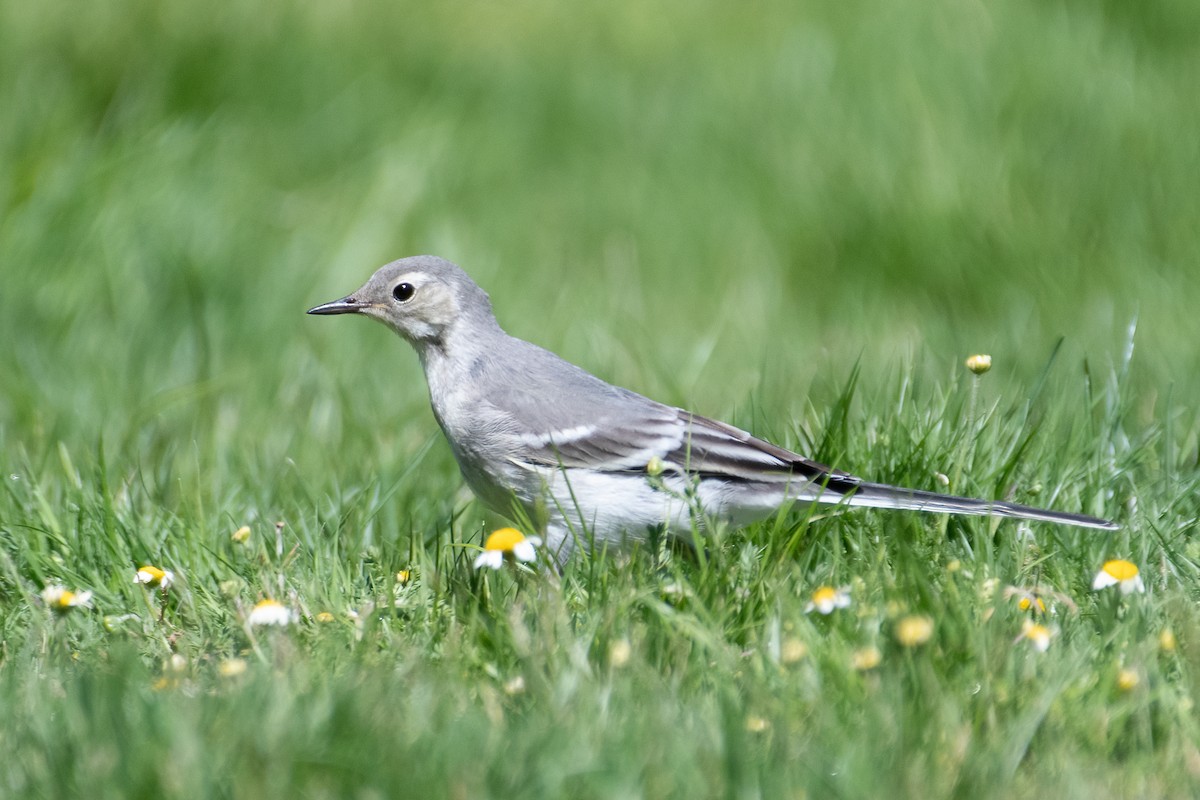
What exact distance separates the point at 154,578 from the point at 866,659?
80.8 inches

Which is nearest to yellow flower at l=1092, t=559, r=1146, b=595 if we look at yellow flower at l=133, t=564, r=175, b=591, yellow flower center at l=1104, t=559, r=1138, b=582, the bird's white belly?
yellow flower center at l=1104, t=559, r=1138, b=582

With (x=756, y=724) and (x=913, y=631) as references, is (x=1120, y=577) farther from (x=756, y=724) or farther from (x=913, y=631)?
(x=756, y=724)

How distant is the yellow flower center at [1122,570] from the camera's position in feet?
11.5

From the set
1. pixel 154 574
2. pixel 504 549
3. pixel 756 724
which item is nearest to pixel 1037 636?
pixel 756 724

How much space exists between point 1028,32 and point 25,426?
6077 millimetres

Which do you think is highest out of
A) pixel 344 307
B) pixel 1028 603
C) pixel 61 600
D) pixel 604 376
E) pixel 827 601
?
pixel 344 307

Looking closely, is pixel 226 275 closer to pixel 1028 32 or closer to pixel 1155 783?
pixel 1028 32

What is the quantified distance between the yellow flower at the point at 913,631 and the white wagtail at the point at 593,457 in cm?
94

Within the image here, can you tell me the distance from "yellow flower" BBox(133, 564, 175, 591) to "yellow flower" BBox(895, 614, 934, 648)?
6.85 feet

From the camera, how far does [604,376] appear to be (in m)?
6.42

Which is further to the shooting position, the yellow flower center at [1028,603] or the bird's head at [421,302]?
the bird's head at [421,302]

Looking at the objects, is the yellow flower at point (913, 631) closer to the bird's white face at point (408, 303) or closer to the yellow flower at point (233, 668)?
the yellow flower at point (233, 668)

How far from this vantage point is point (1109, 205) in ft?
24.0

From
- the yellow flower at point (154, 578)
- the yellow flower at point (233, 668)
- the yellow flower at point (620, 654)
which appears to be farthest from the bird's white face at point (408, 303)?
the yellow flower at point (620, 654)
